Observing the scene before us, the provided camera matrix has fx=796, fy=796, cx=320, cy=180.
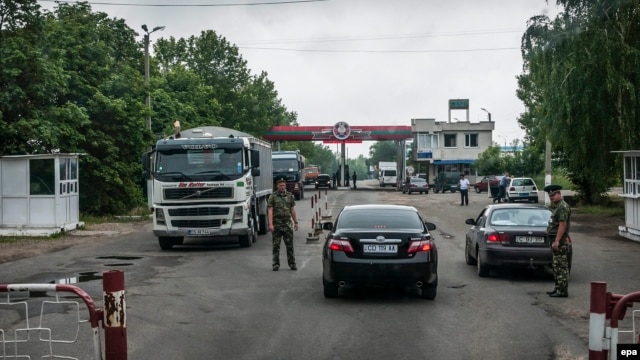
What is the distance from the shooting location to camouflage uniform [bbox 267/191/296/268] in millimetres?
15727

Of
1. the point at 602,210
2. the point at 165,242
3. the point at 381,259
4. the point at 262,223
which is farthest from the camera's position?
the point at 602,210

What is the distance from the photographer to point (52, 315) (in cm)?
1077

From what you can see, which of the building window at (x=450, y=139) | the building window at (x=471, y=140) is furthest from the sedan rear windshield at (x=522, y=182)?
the building window at (x=471, y=140)

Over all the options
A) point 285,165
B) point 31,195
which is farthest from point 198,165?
point 285,165

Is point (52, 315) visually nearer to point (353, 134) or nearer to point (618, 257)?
point (618, 257)

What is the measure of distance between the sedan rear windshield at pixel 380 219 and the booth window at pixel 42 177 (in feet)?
49.7

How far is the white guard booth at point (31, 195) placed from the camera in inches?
977

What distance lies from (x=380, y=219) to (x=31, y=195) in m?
16.0

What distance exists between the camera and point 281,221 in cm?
1583

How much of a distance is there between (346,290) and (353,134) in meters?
64.9

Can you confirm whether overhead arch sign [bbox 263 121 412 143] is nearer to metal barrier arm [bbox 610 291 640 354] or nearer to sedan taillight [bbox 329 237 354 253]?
sedan taillight [bbox 329 237 354 253]

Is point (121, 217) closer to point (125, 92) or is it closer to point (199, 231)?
point (125, 92)

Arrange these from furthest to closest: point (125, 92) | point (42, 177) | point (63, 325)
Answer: point (125, 92) → point (42, 177) → point (63, 325)

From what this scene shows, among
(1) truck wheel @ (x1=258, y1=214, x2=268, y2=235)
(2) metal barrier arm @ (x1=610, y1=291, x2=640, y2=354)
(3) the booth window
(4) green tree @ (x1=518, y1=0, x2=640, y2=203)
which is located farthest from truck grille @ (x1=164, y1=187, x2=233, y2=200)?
(4) green tree @ (x1=518, y1=0, x2=640, y2=203)
